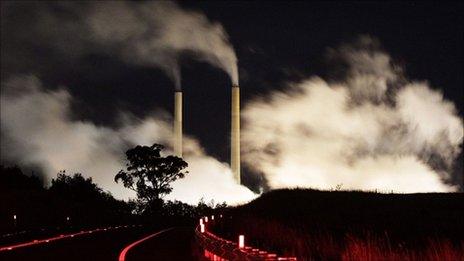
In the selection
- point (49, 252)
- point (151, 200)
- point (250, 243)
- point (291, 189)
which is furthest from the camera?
point (151, 200)

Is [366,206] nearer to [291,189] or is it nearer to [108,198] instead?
[291,189]

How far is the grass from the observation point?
24781mm

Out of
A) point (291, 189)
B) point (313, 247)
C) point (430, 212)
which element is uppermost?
point (291, 189)

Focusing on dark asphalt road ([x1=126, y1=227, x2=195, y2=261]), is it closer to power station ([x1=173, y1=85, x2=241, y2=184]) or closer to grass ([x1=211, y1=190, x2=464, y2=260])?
grass ([x1=211, y1=190, x2=464, y2=260])

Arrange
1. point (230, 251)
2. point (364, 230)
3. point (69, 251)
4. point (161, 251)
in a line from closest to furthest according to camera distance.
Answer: point (230, 251), point (69, 251), point (364, 230), point (161, 251)

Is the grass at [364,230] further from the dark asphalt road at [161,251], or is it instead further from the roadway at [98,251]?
the roadway at [98,251]

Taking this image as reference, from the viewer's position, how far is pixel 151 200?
106625mm

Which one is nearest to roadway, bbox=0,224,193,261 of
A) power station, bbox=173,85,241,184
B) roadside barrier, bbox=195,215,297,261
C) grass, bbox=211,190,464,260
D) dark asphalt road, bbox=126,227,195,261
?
dark asphalt road, bbox=126,227,195,261

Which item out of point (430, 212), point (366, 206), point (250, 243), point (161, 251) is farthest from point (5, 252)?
point (366, 206)

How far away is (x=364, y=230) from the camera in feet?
105

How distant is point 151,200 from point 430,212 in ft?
213

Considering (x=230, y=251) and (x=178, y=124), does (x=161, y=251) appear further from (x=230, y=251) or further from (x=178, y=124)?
(x=178, y=124)

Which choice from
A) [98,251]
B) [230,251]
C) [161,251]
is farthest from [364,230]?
[230,251]

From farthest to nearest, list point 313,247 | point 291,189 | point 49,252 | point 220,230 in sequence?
1. point 291,189
2. point 220,230
3. point 49,252
4. point 313,247
